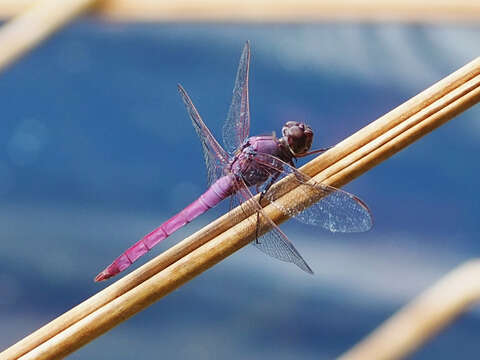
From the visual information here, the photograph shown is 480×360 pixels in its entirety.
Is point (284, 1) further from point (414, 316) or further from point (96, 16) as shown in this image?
point (414, 316)

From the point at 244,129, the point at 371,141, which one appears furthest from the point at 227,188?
the point at 371,141

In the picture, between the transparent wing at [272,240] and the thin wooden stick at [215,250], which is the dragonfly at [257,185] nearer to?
the transparent wing at [272,240]

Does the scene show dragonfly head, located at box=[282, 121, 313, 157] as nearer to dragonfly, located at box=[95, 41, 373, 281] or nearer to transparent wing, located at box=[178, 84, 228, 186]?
dragonfly, located at box=[95, 41, 373, 281]

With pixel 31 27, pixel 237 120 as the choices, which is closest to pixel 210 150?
pixel 237 120

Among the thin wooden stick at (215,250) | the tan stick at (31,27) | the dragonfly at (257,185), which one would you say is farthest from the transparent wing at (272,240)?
the tan stick at (31,27)

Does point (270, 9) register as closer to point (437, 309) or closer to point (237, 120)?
point (237, 120)

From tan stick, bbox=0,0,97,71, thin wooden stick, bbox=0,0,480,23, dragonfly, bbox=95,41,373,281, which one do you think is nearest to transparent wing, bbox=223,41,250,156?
dragonfly, bbox=95,41,373,281
